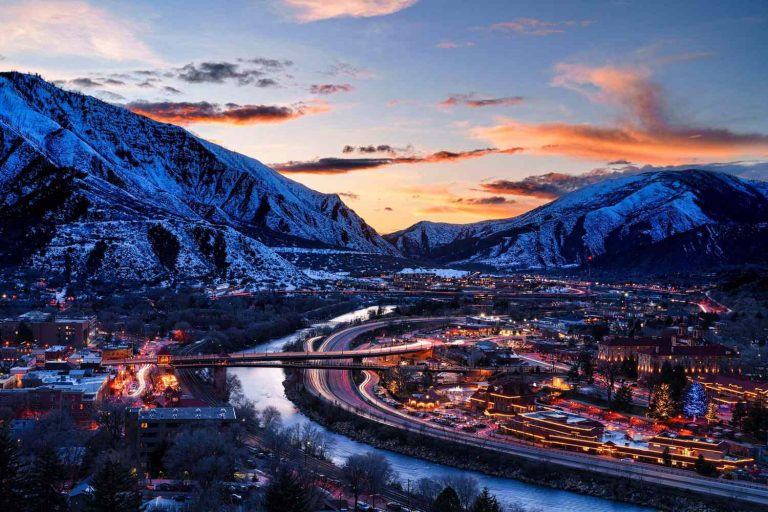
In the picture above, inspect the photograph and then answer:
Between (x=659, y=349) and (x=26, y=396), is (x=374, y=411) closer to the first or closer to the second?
(x=26, y=396)

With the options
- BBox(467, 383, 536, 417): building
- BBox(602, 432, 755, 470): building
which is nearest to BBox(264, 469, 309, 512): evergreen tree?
BBox(602, 432, 755, 470): building

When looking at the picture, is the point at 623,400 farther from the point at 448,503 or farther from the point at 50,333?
the point at 50,333

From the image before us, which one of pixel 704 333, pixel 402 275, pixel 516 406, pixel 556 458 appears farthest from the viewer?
pixel 402 275

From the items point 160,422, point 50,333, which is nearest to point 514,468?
point 160,422

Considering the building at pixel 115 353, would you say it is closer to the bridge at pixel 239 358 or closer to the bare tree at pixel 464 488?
the bridge at pixel 239 358

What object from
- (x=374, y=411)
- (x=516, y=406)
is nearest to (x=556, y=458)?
(x=516, y=406)

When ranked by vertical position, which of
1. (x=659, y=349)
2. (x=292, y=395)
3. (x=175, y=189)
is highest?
(x=175, y=189)

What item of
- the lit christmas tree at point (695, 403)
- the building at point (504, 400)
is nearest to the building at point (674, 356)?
the lit christmas tree at point (695, 403)
